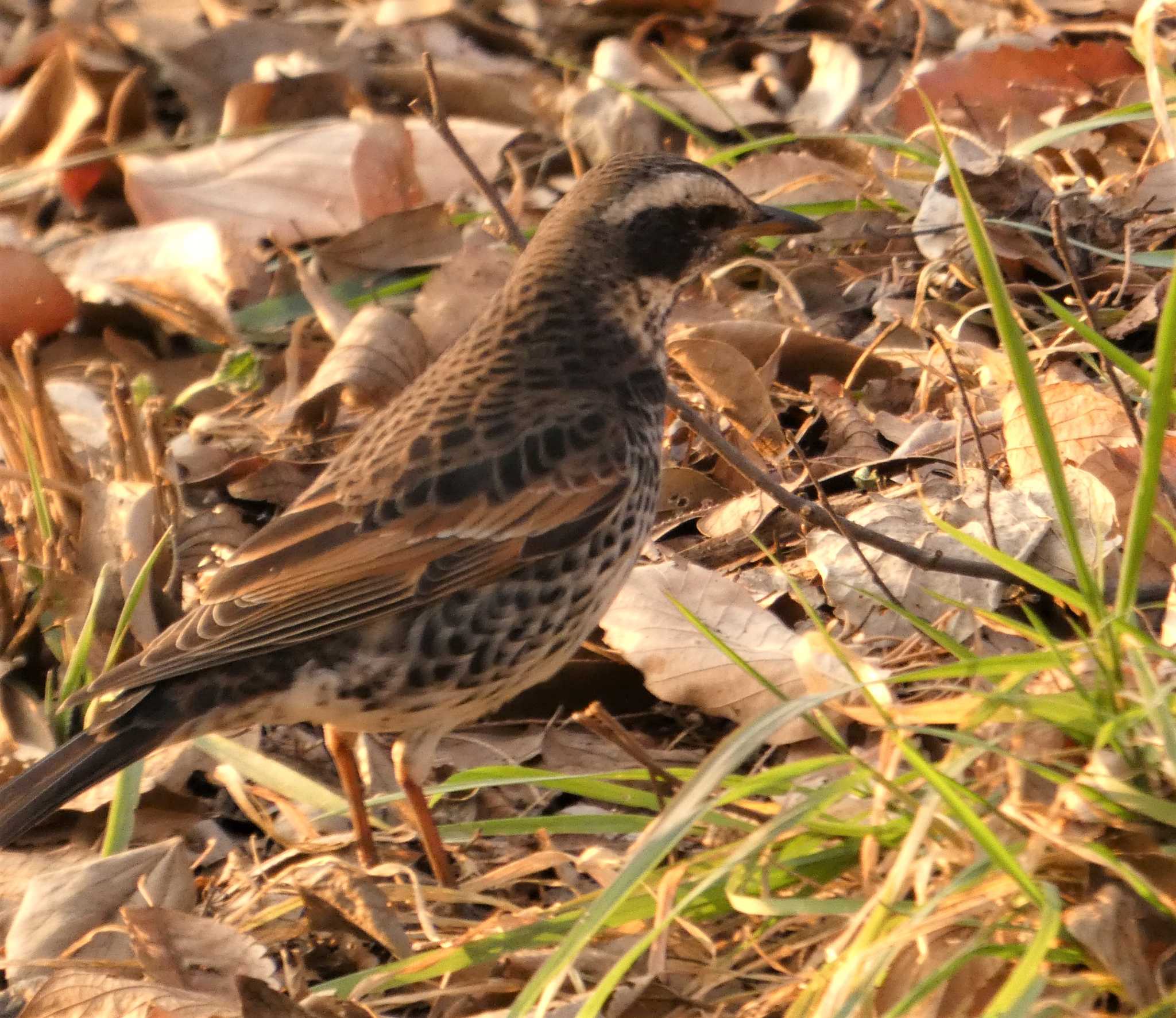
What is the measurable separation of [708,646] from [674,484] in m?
1.09

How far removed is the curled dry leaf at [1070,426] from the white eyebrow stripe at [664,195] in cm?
100

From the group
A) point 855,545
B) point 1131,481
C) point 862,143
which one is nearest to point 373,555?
point 855,545

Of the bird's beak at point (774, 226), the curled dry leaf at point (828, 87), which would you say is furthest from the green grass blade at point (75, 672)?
the curled dry leaf at point (828, 87)

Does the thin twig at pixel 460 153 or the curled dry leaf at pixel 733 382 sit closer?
the thin twig at pixel 460 153

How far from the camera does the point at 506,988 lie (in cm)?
342

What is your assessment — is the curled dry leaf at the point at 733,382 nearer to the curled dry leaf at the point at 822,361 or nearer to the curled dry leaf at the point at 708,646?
the curled dry leaf at the point at 822,361

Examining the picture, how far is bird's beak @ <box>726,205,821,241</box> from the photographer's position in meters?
4.97

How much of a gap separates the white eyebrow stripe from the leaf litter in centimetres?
70

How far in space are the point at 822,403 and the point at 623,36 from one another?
11.4 ft

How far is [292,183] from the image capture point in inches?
282

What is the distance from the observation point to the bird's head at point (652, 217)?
15.5ft

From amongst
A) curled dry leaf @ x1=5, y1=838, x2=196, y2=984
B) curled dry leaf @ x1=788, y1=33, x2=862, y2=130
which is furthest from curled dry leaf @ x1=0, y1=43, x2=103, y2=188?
curled dry leaf @ x1=5, y1=838, x2=196, y2=984

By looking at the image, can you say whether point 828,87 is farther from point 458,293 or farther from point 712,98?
point 458,293

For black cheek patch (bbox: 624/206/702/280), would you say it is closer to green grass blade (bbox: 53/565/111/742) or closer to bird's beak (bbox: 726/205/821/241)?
bird's beak (bbox: 726/205/821/241)
